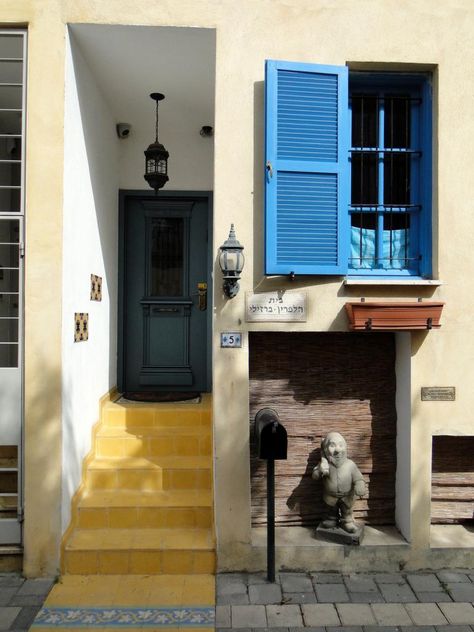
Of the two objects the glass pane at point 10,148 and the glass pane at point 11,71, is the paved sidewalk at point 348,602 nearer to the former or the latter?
the glass pane at point 11,71

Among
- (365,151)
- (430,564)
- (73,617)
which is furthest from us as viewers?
(365,151)

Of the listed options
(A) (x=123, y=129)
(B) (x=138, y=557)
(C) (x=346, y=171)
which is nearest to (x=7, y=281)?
(A) (x=123, y=129)

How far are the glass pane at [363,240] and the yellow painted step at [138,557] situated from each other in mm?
2829

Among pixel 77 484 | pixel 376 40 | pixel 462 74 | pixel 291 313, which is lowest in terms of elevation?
pixel 77 484

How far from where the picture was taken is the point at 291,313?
4.17 metres

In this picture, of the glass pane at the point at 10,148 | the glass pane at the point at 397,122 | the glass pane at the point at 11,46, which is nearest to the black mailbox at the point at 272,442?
the glass pane at the point at 397,122

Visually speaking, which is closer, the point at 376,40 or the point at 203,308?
the point at 376,40

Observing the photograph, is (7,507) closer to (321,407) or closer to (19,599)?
(19,599)

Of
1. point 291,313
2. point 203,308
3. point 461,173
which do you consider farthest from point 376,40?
point 203,308

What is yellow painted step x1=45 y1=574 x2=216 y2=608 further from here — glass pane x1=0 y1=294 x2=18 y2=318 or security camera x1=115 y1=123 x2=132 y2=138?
security camera x1=115 y1=123 x2=132 y2=138

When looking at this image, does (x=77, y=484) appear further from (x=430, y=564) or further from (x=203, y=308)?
(x=430, y=564)

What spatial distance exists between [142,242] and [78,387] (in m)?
2.40

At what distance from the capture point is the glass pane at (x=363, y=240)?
4.49 m

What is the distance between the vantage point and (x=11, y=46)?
4.21m
